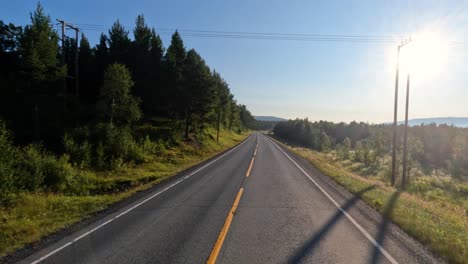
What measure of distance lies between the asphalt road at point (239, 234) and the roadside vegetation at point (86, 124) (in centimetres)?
164

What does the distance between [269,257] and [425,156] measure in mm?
90722

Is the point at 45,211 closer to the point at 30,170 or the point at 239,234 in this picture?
the point at 239,234

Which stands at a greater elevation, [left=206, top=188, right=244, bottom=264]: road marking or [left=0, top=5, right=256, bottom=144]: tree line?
[left=0, top=5, right=256, bottom=144]: tree line

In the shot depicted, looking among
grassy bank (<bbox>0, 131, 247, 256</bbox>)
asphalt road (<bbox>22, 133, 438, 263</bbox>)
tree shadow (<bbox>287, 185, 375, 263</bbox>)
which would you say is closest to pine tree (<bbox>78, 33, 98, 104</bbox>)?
grassy bank (<bbox>0, 131, 247, 256</bbox>)

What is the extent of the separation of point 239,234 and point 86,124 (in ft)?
102

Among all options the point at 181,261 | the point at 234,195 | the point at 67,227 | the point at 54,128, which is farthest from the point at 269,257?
the point at 54,128

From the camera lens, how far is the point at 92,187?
17828 mm

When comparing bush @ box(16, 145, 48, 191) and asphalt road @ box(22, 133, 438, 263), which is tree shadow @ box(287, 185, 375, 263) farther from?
bush @ box(16, 145, 48, 191)

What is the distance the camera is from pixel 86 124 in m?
34.0

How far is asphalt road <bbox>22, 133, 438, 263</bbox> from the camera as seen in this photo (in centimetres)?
614

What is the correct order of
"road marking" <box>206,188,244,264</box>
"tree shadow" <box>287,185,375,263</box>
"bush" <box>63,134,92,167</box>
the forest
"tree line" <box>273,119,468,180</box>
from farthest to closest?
1. "tree line" <box>273,119,468,180</box>
2. "bush" <box>63,134,92,167</box>
3. the forest
4. "tree shadow" <box>287,185,375,263</box>
5. "road marking" <box>206,188,244,264</box>

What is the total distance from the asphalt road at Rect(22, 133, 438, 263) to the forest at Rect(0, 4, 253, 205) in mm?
6368

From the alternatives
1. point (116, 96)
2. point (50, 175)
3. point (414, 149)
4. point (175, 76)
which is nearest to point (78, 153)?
point (50, 175)

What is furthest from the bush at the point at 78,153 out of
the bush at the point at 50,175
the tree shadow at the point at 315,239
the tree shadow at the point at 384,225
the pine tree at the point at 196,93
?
the tree shadow at the point at 384,225
